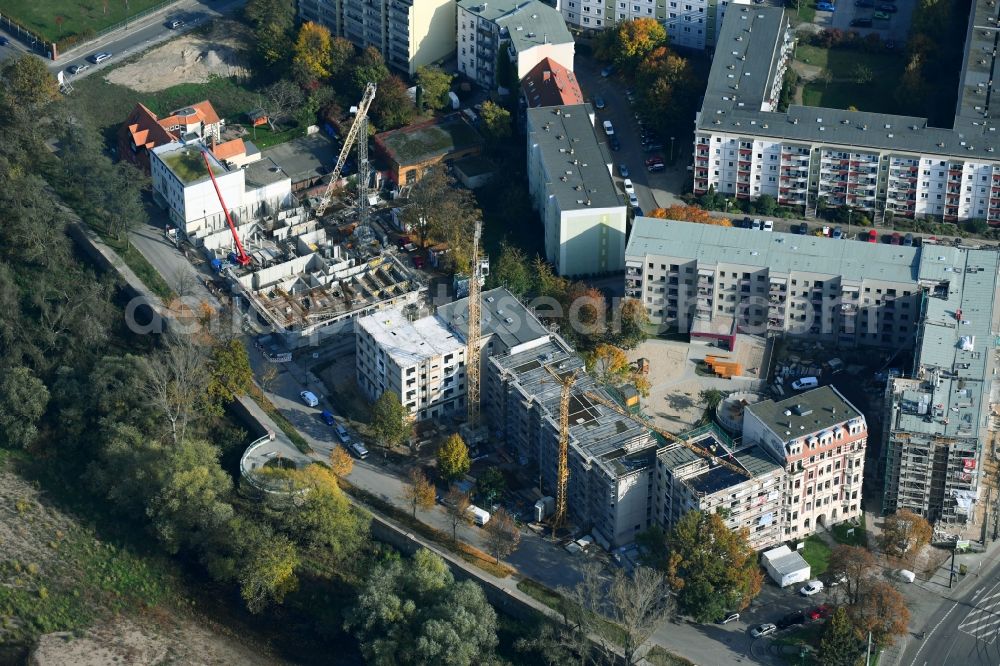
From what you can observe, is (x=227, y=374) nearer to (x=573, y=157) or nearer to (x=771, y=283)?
(x=573, y=157)

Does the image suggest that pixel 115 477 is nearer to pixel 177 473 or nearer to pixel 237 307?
pixel 177 473

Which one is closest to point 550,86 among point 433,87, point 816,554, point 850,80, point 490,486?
point 433,87

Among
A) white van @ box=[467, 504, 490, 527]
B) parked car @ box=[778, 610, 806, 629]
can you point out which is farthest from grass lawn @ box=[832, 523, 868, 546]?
white van @ box=[467, 504, 490, 527]

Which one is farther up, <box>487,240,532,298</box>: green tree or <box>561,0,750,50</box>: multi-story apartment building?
<box>561,0,750,50</box>: multi-story apartment building

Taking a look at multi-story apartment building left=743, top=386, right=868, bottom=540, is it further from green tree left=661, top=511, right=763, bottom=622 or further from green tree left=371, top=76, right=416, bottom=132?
green tree left=371, top=76, right=416, bottom=132

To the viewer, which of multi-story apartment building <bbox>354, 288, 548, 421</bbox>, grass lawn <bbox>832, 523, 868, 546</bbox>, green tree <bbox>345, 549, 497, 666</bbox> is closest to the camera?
green tree <bbox>345, 549, 497, 666</bbox>

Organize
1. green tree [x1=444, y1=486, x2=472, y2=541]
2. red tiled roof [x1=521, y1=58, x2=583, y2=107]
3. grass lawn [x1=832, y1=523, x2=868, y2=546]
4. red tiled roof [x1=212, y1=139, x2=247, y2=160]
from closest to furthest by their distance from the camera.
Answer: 1. grass lawn [x1=832, y1=523, x2=868, y2=546]
2. green tree [x1=444, y1=486, x2=472, y2=541]
3. red tiled roof [x1=212, y1=139, x2=247, y2=160]
4. red tiled roof [x1=521, y1=58, x2=583, y2=107]

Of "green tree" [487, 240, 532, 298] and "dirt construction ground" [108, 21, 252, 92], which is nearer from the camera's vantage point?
Result: "green tree" [487, 240, 532, 298]
